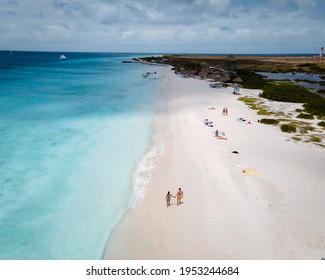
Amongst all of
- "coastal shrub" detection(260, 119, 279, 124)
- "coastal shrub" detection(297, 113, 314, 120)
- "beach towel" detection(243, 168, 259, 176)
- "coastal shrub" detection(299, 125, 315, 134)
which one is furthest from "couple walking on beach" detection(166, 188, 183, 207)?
"coastal shrub" detection(297, 113, 314, 120)

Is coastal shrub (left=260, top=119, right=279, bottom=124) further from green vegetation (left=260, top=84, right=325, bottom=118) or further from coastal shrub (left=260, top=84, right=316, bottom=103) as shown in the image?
coastal shrub (left=260, top=84, right=316, bottom=103)

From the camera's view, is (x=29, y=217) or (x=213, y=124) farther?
(x=213, y=124)

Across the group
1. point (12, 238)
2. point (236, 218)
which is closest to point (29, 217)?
point (12, 238)

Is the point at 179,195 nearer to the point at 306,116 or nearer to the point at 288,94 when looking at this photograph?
the point at 306,116

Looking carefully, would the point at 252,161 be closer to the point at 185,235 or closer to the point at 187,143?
the point at 187,143

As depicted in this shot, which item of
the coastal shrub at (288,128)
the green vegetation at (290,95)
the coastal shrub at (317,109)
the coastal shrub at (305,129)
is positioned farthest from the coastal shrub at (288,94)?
the coastal shrub at (288,128)

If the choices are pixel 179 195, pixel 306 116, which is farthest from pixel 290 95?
pixel 179 195

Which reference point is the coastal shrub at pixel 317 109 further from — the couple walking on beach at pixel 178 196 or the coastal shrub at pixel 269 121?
the couple walking on beach at pixel 178 196
